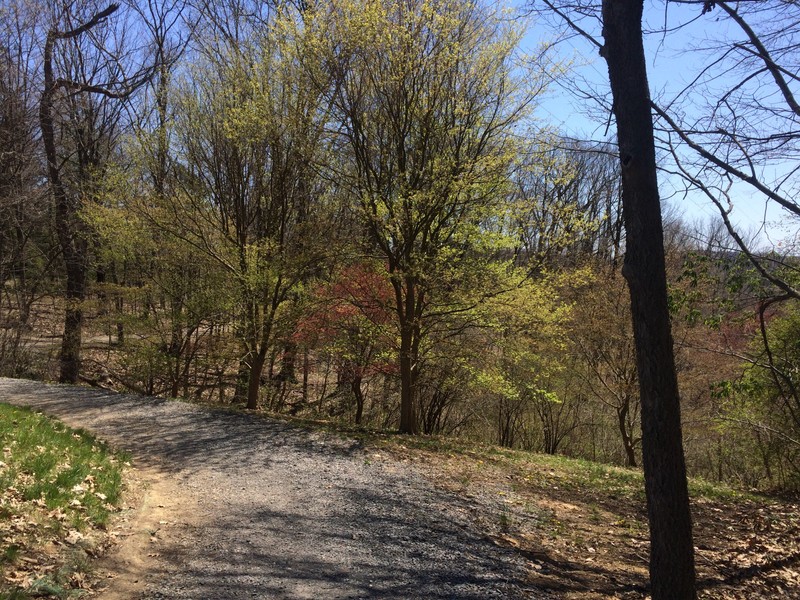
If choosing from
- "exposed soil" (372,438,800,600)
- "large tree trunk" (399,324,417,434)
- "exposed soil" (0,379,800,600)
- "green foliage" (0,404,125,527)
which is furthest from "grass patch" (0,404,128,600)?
"large tree trunk" (399,324,417,434)

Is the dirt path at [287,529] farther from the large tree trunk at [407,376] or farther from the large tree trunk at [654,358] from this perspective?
the large tree trunk at [407,376]

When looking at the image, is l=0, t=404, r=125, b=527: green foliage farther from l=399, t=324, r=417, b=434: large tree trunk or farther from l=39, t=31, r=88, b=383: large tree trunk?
l=39, t=31, r=88, b=383: large tree trunk

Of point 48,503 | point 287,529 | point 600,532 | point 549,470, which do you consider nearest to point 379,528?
point 287,529

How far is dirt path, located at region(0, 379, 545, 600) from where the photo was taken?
13.1ft

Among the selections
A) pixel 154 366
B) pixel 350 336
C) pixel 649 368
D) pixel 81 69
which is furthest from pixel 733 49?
pixel 81 69

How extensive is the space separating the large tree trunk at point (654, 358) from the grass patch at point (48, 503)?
406 centimetres

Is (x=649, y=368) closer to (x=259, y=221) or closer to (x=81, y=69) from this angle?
(x=259, y=221)

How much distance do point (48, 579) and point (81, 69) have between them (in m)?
22.3

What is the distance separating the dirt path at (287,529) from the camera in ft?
13.1

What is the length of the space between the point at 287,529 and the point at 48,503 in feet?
6.67

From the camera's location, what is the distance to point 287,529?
5.11 m

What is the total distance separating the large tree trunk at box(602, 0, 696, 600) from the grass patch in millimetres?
4061

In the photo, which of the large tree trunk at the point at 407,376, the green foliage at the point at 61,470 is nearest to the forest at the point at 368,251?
the large tree trunk at the point at 407,376

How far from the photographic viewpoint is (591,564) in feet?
16.2
